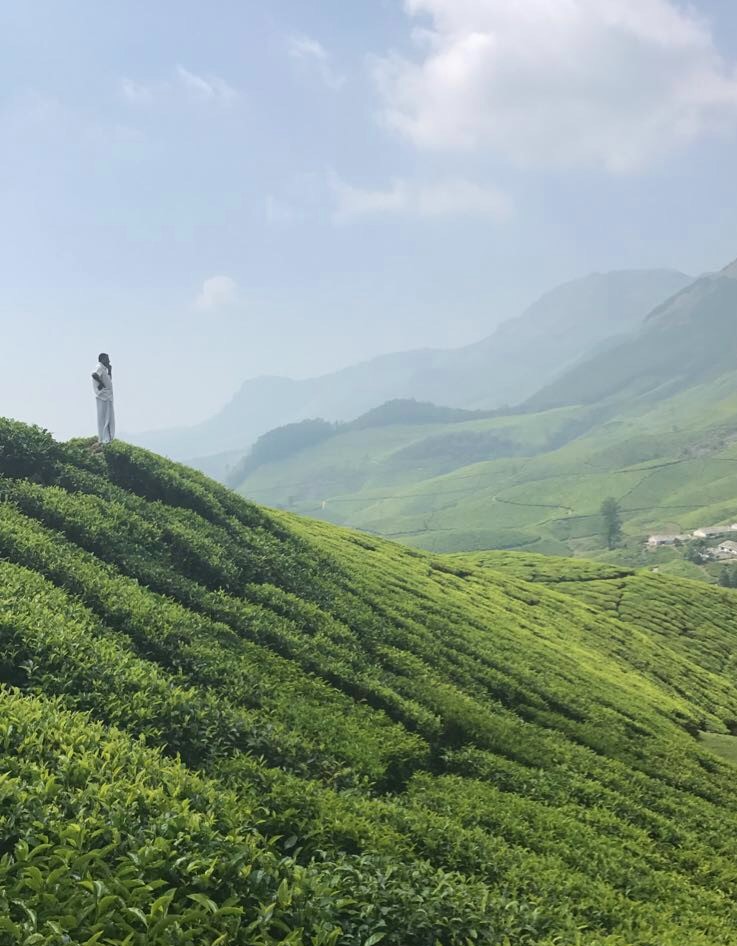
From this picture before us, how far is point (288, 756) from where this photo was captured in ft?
45.1

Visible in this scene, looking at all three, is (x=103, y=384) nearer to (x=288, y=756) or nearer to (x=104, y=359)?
(x=104, y=359)

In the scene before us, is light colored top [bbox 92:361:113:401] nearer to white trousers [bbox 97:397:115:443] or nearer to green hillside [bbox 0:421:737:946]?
white trousers [bbox 97:397:115:443]

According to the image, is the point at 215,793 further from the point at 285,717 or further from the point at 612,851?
the point at 612,851

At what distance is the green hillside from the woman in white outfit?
1839 millimetres

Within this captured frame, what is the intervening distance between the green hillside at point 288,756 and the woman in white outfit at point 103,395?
1.84 m

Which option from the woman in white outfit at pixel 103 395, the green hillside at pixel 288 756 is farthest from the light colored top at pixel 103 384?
the green hillside at pixel 288 756

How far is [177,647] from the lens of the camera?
54.3 feet

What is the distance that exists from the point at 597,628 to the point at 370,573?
24.0 metres

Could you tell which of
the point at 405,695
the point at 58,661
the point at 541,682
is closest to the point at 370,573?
the point at 541,682

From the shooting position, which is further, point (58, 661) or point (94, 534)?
point (94, 534)

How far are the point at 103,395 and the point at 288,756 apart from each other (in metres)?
21.0

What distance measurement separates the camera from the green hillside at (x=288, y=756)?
841cm

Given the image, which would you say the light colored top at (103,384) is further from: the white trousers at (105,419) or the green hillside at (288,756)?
the green hillside at (288,756)

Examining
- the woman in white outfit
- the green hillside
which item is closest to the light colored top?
the woman in white outfit
